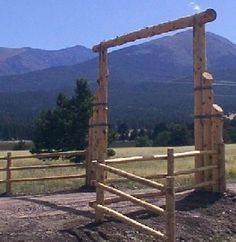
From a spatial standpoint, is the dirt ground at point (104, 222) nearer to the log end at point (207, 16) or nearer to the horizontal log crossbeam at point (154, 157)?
the horizontal log crossbeam at point (154, 157)

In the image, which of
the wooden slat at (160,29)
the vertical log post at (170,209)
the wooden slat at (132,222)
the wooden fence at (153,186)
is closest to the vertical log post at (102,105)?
the wooden slat at (160,29)

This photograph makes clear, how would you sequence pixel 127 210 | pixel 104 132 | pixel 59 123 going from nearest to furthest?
pixel 127 210 → pixel 104 132 → pixel 59 123

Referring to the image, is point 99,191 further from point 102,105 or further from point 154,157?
point 102,105

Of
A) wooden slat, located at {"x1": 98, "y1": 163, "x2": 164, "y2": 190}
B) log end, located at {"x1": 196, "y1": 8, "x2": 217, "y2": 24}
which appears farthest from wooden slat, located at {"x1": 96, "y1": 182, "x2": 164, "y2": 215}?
log end, located at {"x1": 196, "y1": 8, "x2": 217, "y2": 24}

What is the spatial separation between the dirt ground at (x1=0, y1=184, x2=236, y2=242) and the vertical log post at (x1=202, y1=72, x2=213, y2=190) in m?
0.64

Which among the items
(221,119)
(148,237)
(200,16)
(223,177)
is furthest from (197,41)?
(148,237)

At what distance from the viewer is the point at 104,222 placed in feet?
38.4

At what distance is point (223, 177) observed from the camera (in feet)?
47.6

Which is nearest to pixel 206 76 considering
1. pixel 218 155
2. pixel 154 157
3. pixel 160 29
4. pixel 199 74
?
pixel 199 74

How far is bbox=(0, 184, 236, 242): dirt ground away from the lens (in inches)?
432

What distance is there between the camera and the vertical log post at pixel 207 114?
14.6 metres

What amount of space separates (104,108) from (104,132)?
24.4 inches

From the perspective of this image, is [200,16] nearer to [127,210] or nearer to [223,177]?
[223,177]

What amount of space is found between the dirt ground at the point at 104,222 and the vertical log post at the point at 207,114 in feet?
2.10
